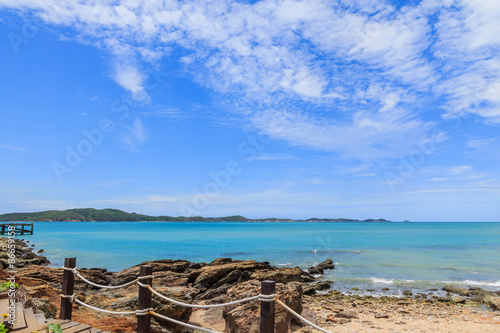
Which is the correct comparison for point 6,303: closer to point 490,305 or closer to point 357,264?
point 490,305

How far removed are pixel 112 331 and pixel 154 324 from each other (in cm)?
118

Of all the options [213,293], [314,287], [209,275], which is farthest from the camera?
[314,287]

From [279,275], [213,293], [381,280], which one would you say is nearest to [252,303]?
[279,275]

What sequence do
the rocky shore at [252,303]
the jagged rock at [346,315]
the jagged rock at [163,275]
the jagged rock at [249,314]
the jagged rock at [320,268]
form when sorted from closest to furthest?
the jagged rock at [249,314] → the rocky shore at [252,303] → the jagged rock at [346,315] → the jagged rock at [163,275] → the jagged rock at [320,268]

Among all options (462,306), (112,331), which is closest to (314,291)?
(462,306)

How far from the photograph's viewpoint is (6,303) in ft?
19.2

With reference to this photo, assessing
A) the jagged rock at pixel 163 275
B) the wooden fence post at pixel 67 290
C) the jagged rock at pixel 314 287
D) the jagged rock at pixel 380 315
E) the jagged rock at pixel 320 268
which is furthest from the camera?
the jagged rock at pixel 320 268

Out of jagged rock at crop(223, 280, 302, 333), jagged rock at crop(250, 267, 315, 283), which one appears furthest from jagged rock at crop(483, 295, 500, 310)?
jagged rock at crop(223, 280, 302, 333)

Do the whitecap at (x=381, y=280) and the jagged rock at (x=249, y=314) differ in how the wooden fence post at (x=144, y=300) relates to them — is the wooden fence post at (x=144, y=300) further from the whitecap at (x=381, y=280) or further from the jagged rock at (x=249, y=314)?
the whitecap at (x=381, y=280)

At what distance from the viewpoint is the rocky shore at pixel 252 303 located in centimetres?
848

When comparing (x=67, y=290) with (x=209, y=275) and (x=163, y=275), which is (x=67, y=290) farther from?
(x=163, y=275)

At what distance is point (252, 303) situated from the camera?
29.0ft

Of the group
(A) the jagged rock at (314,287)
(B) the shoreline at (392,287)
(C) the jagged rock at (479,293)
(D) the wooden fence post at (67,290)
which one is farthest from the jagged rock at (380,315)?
(D) the wooden fence post at (67,290)

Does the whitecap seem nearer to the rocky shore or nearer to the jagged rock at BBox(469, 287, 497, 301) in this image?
the rocky shore
